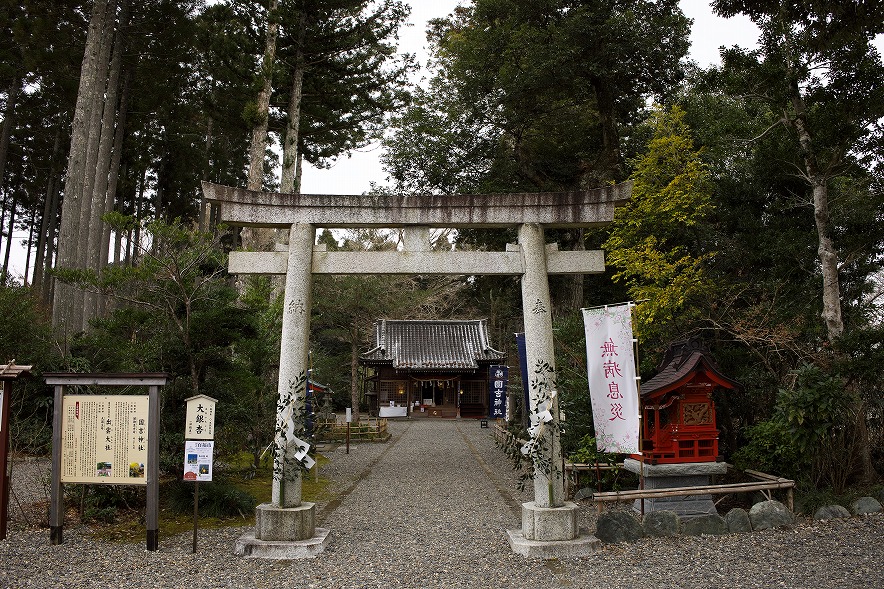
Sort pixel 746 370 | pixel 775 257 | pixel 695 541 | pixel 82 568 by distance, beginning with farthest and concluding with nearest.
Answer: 1. pixel 775 257
2. pixel 746 370
3. pixel 695 541
4. pixel 82 568

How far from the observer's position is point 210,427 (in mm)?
6332

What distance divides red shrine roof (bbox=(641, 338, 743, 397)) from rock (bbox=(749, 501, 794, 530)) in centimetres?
163

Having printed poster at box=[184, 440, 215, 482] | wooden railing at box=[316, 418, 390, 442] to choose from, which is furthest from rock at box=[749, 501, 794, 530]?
wooden railing at box=[316, 418, 390, 442]

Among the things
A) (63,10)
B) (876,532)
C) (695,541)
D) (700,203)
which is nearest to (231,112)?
(63,10)

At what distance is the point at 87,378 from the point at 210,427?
1.62m

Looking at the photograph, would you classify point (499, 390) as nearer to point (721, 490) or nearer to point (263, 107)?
point (263, 107)

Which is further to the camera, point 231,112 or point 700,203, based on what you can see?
point 231,112

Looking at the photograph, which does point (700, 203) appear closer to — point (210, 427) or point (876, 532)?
point (876, 532)

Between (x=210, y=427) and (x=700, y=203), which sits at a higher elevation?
(x=700, y=203)

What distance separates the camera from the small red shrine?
814 centimetres

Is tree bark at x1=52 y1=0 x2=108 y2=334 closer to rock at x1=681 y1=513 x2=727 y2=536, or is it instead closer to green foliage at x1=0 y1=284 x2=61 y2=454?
green foliage at x1=0 y1=284 x2=61 y2=454

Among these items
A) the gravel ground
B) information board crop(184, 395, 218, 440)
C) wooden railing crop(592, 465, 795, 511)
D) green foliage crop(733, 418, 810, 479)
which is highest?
information board crop(184, 395, 218, 440)

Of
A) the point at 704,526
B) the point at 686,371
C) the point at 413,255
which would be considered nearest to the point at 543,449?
the point at 704,526

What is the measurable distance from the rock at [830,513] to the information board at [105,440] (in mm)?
8078
